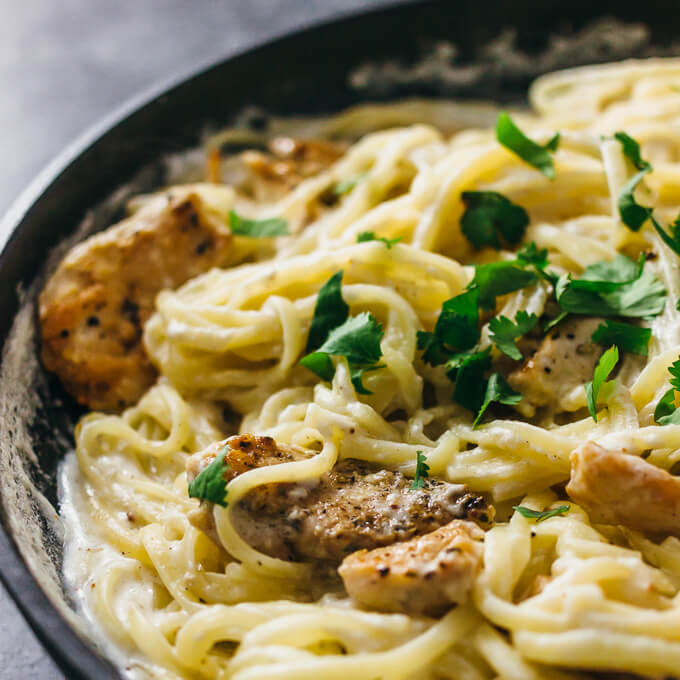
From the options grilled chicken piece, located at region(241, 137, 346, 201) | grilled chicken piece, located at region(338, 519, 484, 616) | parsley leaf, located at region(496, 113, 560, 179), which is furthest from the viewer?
grilled chicken piece, located at region(241, 137, 346, 201)

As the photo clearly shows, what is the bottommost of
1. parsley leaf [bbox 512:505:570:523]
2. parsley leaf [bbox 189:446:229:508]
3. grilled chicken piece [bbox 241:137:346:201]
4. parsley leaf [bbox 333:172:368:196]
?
parsley leaf [bbox 512:505:570:523]

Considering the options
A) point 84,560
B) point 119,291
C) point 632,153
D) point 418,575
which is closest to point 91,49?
point 119,291

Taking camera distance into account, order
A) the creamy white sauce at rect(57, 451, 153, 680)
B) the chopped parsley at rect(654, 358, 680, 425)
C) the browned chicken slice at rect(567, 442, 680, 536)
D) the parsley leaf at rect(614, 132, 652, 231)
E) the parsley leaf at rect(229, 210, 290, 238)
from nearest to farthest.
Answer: the browned chicken slice at rect(567, 442, 680, 536)
the creamy white sauce at rect(57, 451, 153, 680)
the chopped parsley at rect(654, 358, 680, 425)
the parsley leaf at rect(614, 132, 652, 231)
the parsley leaf at rect(229, 210, 290, 238)

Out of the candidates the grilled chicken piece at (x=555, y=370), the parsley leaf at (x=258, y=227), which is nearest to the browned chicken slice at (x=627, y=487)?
the grilled chicken piece at (x=555, y=370)

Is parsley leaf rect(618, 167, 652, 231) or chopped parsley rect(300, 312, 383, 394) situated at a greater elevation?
parsley leaf rect(618, 167, 652, 231)

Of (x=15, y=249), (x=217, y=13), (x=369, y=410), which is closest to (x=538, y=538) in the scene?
(x=369, y=410)

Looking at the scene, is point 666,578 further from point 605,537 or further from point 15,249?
point 15,249

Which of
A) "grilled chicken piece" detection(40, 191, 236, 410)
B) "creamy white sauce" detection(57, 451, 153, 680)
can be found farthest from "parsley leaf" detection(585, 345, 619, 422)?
"grilled chicken piece" detection(40, 191, 236, 410)

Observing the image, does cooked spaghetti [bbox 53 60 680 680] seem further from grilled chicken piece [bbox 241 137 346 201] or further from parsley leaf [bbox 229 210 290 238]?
grilled chicken piece [bbox 241 137 346 201]

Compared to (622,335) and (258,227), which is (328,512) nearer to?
(622,335)
